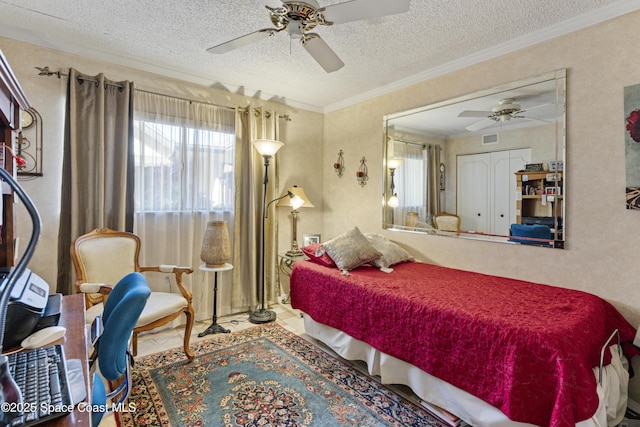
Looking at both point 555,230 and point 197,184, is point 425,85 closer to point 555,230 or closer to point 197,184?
point 555,230

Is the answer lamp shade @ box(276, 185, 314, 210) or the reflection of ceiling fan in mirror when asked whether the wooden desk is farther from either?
the reflection of ceiling fan in mirror

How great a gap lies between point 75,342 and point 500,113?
304 centimetres

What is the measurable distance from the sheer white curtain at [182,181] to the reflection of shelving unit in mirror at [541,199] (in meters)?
2.77

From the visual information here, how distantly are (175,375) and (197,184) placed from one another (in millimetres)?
1804

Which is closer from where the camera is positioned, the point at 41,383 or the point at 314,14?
the point at 41,383

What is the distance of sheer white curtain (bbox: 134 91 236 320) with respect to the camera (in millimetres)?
3016

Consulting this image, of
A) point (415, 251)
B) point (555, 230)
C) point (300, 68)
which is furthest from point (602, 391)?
point (300, 68)

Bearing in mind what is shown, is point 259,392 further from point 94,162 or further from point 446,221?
point 94,162

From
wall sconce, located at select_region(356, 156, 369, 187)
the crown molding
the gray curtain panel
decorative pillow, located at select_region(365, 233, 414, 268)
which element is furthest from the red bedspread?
the gray curtain panel

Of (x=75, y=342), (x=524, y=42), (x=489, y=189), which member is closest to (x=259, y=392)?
(x=75, y=342)

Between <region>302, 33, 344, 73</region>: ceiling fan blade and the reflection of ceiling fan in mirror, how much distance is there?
52.8 inches

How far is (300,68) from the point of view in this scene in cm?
302

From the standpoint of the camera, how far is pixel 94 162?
2707mm

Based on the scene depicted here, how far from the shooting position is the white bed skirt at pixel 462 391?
1617 millimetres
